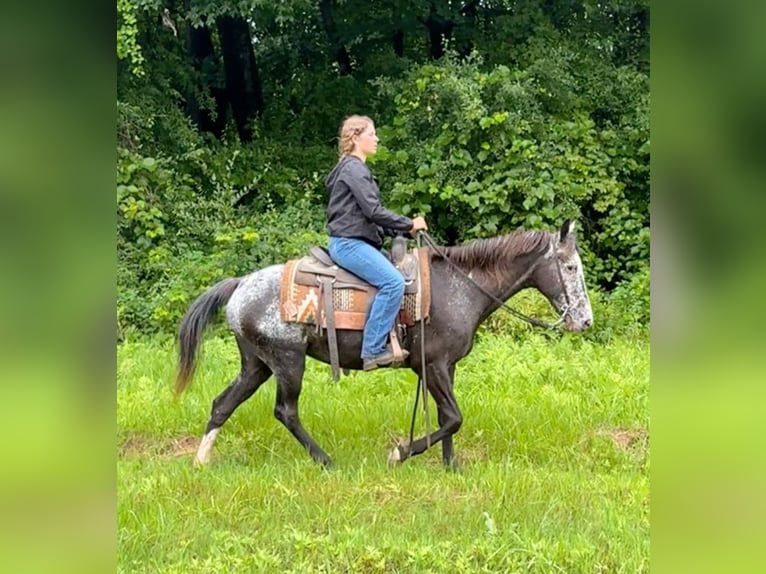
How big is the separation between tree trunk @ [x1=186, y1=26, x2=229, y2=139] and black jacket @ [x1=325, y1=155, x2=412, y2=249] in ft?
31.9

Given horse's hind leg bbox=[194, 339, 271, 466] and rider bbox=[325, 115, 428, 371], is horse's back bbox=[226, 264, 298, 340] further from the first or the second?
rider bbox=[325, 115, 428, 371]

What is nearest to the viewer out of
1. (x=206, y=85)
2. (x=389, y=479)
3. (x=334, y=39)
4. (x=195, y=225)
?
(x=389, y=479)

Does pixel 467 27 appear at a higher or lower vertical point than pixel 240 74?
higher

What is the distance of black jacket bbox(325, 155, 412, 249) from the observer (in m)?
5.37

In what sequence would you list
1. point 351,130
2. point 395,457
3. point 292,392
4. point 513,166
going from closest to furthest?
point 351,130 → point 395,457 → point 292,392 → point 513,166

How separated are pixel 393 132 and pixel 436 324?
7711 mm

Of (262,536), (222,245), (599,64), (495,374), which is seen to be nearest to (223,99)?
(222,245)

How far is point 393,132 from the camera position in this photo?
12.8 meters

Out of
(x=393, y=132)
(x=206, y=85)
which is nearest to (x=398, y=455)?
(x=393, y=132)

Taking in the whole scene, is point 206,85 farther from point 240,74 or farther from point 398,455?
point 398,455
